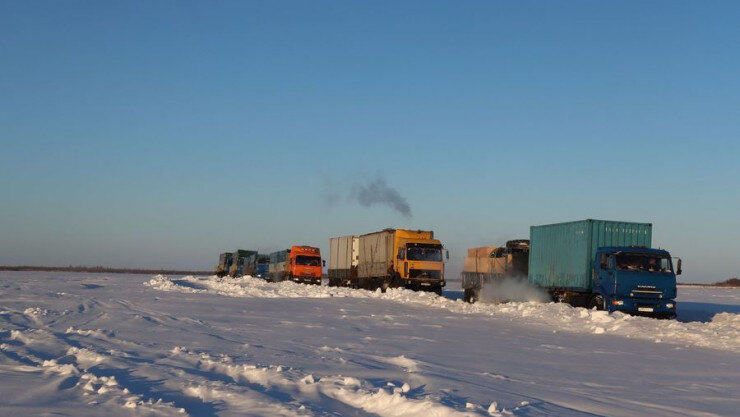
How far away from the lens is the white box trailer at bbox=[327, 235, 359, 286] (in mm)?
52125

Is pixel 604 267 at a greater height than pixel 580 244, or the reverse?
pixel 580 244

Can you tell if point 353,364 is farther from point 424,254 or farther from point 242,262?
point 242,262

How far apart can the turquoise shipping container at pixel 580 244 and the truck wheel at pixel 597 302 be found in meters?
0.59

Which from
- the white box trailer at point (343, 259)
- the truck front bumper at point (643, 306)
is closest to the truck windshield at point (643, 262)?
the truck front bumper at point (643, 306)

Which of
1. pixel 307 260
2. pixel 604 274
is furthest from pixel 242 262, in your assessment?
pixel 604 274

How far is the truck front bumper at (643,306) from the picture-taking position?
25.5 m

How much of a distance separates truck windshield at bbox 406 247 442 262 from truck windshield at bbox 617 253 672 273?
15587mm

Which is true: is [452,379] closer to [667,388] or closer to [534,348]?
[667,388]

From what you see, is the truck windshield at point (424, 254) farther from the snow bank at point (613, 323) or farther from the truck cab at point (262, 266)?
the truck cab at point (262, 266)

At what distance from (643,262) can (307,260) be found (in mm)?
33126

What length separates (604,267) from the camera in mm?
26406

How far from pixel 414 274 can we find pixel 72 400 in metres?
32.3

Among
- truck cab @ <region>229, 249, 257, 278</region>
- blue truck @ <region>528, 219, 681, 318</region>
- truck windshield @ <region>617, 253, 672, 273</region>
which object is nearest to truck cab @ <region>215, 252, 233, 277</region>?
truck cab @ <region>229, 249, 257, 278</region>

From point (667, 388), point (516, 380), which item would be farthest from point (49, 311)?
point (667, 388)
